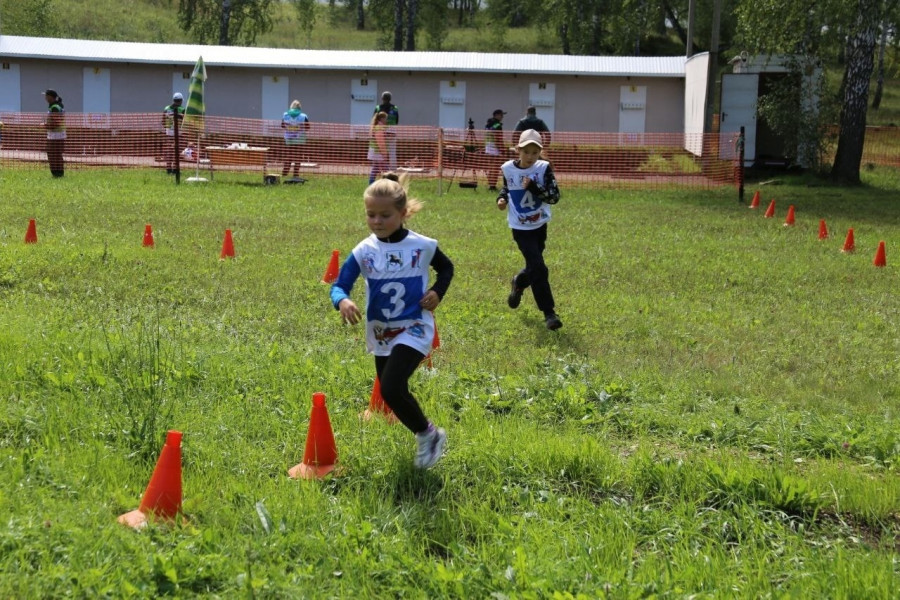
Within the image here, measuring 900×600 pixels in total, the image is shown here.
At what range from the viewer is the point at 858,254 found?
46.8 ft

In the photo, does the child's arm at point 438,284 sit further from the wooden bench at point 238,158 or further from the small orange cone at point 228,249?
the wooden bench at point 238,158

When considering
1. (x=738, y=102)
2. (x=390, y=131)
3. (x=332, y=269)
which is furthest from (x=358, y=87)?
(x=332, y=269)

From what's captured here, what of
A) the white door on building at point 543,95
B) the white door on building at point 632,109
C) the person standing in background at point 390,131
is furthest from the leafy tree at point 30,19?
the person standing in background at point 390,131

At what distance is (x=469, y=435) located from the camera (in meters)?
5.77

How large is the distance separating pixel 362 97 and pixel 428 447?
30.2m

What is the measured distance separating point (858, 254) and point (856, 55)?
12.4 meters

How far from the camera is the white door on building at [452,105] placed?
34.3 metres

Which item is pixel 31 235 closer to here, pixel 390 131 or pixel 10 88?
pixel 390 131

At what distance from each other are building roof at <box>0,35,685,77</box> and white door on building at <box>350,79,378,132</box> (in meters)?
0.71

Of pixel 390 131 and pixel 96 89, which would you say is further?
pixel 96 89

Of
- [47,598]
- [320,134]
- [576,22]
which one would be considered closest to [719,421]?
[47,598]

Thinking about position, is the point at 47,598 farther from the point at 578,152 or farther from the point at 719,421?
the point at 578,152

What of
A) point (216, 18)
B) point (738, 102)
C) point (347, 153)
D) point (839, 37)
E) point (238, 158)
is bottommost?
point (238, 158)

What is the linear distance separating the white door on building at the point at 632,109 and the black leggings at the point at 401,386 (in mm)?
30168
